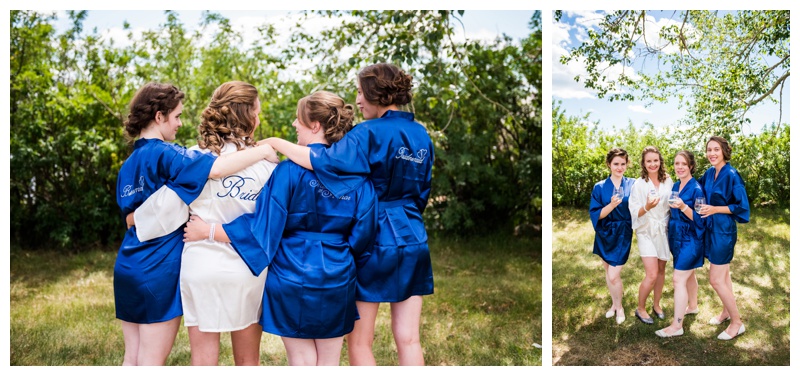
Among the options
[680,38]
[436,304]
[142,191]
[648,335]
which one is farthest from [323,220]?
[436,304]

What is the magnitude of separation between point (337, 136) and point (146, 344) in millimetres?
1290

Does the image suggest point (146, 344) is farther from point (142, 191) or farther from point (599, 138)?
point (599, 138)

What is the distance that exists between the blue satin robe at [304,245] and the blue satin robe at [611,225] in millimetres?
1646

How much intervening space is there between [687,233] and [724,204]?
0.84 ft

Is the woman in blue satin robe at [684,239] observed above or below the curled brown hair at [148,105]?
below

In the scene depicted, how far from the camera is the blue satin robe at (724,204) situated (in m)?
3.76

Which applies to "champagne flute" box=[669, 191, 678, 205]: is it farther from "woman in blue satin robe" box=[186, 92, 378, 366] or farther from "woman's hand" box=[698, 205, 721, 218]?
"woman in blue satin robe" box=[186, 92, 378, 366]

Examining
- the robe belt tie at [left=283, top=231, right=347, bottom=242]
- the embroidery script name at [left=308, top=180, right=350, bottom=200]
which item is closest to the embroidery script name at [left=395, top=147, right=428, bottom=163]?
the embroidery script name at [left=308, top=180, right=350, bottom=200]

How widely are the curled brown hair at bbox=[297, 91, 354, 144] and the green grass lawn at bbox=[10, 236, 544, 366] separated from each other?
7.24ft

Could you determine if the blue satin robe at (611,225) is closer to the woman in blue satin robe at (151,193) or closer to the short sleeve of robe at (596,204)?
the short sleeve of robe at (596,204)

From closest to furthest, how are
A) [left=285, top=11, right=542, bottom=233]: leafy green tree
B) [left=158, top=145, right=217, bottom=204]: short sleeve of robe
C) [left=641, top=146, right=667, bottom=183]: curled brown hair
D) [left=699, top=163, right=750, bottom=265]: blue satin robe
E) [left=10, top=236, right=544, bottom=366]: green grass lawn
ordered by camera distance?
1. [left=158, top=145, right=217, bottom=204]: short sleeve of robe
2. [left=699, top=163, right=750, bottom=265]: blue satin robe
3. [left=641, top=146, right=667, bottom=183]: curled brown hair
4. [left=10, top=236, right=544, bottom=366]: green grass lawn
5. [left=285, top=11, right=542, bottom=233]: leafy green tree

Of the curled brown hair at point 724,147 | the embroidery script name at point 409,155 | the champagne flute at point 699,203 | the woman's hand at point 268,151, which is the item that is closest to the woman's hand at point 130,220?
the woman's hand at point 268,151

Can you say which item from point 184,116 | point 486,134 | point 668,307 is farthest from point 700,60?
point 184,116

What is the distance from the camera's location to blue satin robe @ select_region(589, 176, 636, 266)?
3.96 m
